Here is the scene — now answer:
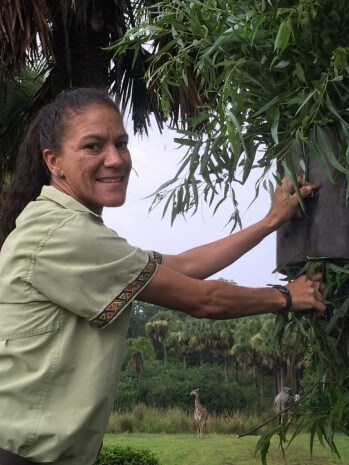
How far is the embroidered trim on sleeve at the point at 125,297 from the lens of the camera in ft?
5.64

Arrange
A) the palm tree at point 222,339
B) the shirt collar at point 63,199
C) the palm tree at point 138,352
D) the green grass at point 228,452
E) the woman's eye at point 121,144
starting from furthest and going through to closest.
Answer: the palm tree at point 222,339 → the palm tree at point 138,352 → the green grass at point 228,452 → the woman's eye at point 121,144 → the shirt collar at point 63,199

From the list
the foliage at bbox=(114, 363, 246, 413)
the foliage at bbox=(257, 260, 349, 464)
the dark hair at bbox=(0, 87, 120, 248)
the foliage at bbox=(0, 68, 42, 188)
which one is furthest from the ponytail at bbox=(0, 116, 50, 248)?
the foliage at bbox=(114, 363, 246, 413)

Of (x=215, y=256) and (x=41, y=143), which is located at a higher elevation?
(x=41, y=143)

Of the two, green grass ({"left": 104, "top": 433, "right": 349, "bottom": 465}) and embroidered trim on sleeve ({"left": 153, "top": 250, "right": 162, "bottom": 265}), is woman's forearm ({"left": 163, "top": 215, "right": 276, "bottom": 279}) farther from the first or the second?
green grass ({"left": 104, "top": 433, "right": 349, "bottom": 465})

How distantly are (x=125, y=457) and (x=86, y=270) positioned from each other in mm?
7326

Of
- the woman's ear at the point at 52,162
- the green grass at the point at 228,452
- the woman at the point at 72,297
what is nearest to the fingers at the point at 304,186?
the woman at the point at 72,297

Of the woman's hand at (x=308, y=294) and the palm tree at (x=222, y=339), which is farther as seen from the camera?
the palm tree at (x=222, y=339)

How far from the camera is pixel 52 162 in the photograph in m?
1.95

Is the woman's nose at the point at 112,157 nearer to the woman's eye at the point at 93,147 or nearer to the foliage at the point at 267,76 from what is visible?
the woman's eye at the point at 93,147

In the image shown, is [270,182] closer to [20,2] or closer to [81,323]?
[81,323]

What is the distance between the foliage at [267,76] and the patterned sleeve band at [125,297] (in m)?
0.38

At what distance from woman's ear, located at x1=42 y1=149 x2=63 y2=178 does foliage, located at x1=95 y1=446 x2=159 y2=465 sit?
22.7 ft

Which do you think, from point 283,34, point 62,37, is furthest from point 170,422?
point 283,34

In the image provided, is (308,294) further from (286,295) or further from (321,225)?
(321,225)
